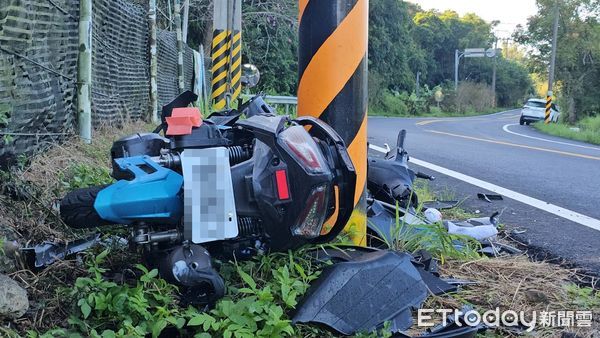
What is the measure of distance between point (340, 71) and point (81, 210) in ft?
4.65

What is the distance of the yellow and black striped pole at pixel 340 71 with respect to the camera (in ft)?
9.70

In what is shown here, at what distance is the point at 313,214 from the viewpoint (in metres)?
2.11

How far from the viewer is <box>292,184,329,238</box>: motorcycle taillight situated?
2072 mm

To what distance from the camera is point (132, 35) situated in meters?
7.42

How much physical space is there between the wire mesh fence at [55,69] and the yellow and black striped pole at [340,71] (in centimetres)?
162

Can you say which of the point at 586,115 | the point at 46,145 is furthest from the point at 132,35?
the point at 586,115

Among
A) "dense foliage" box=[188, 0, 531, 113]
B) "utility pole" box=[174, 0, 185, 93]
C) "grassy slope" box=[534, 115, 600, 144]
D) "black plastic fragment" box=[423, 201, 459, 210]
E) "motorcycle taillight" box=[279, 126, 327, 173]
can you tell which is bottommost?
"grassy slope" box=[534, 115, 600, 144]

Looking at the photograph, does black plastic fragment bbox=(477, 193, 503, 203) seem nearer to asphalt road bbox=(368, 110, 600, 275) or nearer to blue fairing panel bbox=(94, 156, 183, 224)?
asphalt road bbox=(368, 110, 600, 275)

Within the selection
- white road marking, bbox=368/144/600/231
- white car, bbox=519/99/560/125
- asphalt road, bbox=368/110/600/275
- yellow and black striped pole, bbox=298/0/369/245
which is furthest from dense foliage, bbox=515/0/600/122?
yellow and black striped pole, bbox=298/0/369/245

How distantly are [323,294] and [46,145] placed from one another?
2.74m

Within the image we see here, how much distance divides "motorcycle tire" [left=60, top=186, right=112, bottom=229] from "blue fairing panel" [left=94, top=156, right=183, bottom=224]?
0.18 meters

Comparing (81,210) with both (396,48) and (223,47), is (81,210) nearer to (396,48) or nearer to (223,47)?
(223,47)

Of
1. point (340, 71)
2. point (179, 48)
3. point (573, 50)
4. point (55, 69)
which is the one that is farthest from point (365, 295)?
point (573, 50)

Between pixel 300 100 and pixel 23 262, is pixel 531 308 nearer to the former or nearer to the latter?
pixel 300 100
